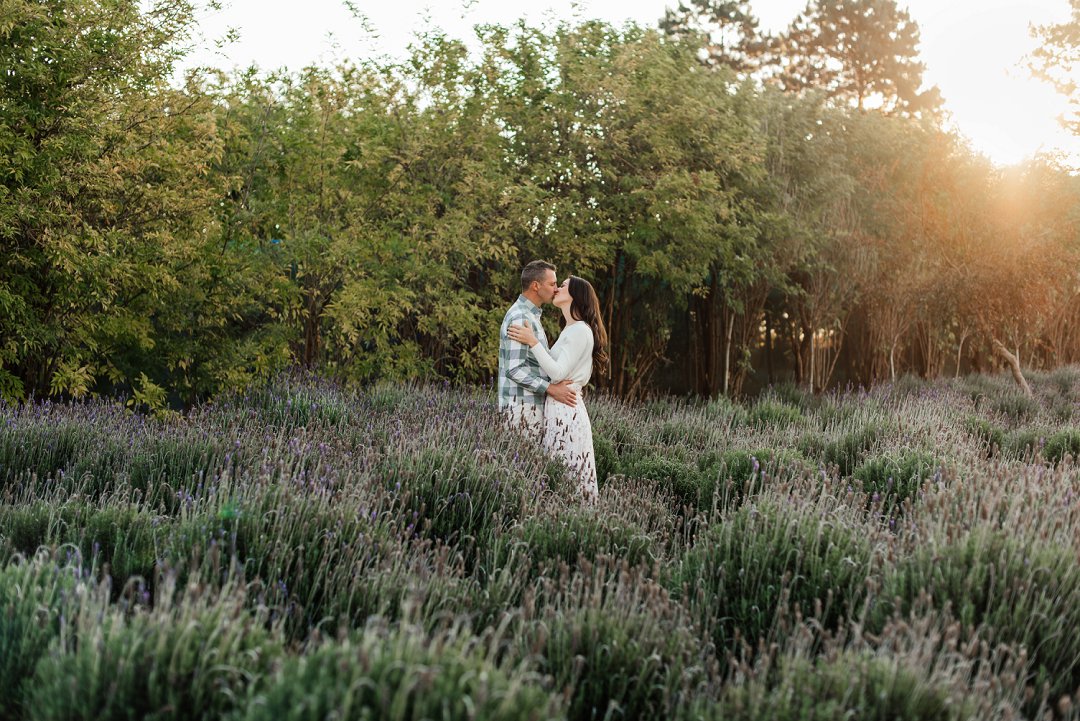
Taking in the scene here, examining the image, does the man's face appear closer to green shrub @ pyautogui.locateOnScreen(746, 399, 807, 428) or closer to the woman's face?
the woman's face

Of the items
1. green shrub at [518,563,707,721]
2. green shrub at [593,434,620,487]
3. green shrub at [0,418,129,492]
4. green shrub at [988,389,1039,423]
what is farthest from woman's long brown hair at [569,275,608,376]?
green shrub at [988,389,1039,423]

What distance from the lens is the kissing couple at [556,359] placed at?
21.6 ft

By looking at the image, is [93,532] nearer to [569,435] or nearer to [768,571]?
[768,571]

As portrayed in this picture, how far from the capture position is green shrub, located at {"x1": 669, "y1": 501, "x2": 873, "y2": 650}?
157 inches

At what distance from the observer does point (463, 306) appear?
11188 mm

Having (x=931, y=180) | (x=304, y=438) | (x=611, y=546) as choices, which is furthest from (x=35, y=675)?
(x=931, y=180)

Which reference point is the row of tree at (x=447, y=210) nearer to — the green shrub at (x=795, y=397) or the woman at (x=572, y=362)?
the green shrub at (x=795, y=397)

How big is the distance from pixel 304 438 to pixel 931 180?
14639 mm

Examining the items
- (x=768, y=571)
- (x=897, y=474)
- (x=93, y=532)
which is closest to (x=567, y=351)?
(x=897, y=474)

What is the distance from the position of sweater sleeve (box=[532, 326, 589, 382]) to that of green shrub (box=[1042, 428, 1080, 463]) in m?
4.78

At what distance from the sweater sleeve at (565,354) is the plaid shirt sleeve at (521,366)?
0.52 feet

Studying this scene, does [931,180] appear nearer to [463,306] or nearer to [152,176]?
[463,306]

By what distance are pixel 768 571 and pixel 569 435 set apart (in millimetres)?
2716

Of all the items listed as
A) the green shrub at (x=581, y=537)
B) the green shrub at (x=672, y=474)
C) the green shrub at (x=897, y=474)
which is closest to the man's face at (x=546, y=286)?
the green shrub at (x=672, y=474)
